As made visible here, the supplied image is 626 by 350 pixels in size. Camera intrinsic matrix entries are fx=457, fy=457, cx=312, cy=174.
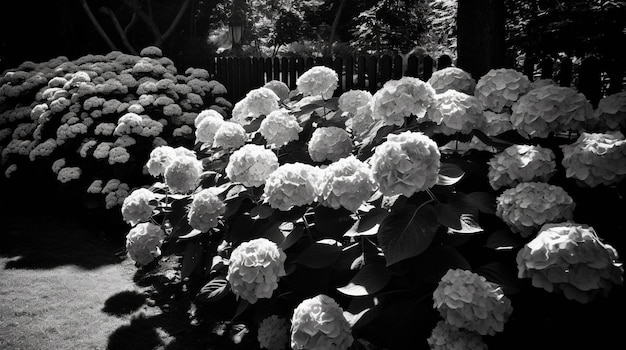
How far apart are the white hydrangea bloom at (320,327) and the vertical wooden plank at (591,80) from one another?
285 cm

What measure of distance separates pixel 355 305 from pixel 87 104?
197 inches

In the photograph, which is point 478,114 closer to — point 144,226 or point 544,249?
point 544,249

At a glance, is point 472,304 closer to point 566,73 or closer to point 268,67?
point 566,73

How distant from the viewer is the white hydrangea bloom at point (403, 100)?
2518mm

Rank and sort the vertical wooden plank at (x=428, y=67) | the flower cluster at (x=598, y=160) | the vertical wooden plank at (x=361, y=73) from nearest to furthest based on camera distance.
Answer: the flower cluster at (x=598, y=160) < the vertical wooden plank at (x=428, y=67) < the vertical wooden plank at (x=361, y=73)

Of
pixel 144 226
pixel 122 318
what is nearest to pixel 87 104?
pixel 144 226

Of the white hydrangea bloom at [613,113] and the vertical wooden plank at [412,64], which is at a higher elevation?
the vertical wooden plank at [412,64]

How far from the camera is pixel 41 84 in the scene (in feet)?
23.8

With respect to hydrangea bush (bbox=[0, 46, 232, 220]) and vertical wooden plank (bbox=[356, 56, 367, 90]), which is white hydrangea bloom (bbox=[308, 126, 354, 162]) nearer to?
hydrangea bush (bbox=[0, 46, 232, 220])

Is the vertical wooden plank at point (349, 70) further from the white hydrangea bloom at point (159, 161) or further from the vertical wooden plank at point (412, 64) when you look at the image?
the white hydrangea bloom at point (159, 161)

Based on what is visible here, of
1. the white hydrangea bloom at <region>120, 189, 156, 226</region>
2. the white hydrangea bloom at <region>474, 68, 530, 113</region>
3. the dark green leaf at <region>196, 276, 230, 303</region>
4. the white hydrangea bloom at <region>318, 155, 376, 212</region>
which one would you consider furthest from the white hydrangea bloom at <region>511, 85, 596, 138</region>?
the white hydrangea bloom at <region>120, 189, 156, 226</region>

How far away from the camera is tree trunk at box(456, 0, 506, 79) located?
3662 mm

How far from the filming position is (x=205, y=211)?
3.00m

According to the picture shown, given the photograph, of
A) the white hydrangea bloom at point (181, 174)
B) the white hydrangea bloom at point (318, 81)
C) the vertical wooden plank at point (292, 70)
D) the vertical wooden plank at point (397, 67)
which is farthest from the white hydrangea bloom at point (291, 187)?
the vertical wooden plank at point (292, 70)
